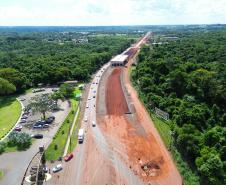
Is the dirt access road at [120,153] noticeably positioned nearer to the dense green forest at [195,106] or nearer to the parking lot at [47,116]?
the dense green forest at [195,106]

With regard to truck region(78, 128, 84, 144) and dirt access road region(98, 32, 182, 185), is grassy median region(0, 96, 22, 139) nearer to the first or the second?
truck region(78, 128, 84, 144)

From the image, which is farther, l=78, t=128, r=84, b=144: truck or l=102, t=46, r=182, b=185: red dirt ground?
l=78, t=128, r=84, b=144: truck

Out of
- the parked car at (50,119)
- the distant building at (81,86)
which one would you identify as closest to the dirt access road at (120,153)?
the parked car at (50,119)

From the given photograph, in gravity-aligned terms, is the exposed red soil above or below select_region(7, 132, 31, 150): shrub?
below

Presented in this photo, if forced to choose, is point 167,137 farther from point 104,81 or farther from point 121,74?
point 121,74

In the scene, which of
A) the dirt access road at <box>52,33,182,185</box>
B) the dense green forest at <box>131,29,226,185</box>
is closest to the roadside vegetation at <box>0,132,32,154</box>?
the dirt access road at <box>52,33,182,185</box>

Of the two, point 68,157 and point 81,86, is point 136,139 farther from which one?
point 81,86
